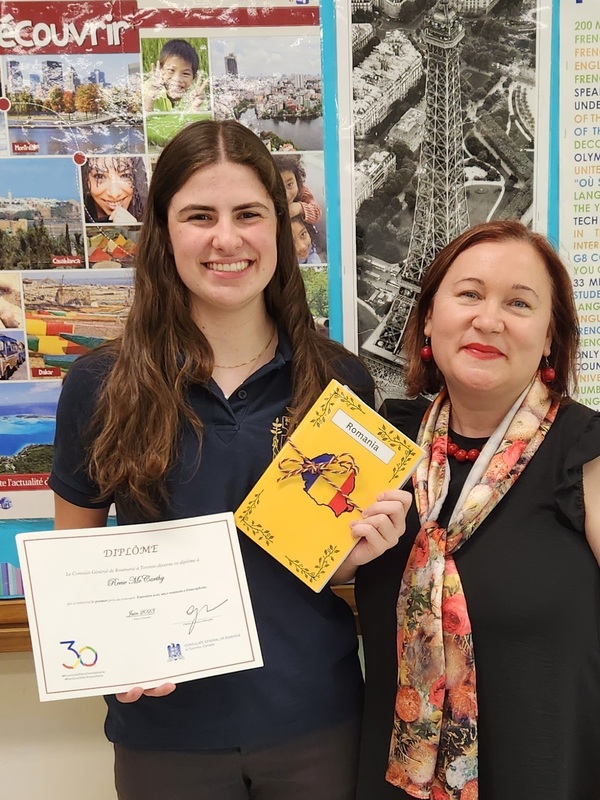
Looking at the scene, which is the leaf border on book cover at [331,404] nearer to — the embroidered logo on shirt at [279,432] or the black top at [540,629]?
the embroidered logo on shirt at [279,432]

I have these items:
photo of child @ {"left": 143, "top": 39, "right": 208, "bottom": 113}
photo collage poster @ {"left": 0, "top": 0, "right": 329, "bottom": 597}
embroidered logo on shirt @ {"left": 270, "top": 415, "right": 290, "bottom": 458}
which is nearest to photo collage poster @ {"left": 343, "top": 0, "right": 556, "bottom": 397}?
photo collage poster @ {"left": 0, "top": 0, "right": 329, "bottom": 597}

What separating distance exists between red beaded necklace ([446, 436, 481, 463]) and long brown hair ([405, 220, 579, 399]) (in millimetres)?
172

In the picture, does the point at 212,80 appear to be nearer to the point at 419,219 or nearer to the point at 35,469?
the point at 419,219

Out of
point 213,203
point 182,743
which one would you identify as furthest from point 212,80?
point 182,743

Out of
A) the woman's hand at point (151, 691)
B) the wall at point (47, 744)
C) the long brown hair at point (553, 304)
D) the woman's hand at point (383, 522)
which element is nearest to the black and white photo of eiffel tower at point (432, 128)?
the long brown hair at point (553, 304)

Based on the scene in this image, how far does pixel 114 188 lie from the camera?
128 centimetres

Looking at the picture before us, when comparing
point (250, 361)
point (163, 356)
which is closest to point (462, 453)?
point (250, 361)

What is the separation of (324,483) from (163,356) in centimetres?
36

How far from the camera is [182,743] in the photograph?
1.00m

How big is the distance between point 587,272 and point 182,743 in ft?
4.15

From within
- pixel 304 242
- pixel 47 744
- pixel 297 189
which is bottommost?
pixel 47 744

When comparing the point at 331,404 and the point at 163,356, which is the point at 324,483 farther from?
the point at 163,356

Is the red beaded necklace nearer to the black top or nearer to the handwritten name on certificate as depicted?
the black top

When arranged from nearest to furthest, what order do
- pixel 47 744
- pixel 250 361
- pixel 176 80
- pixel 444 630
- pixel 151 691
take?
pixel 151 691 → pixel 444 630 → pixel 250 361 → pixel 176 80 → pixel 47 744
